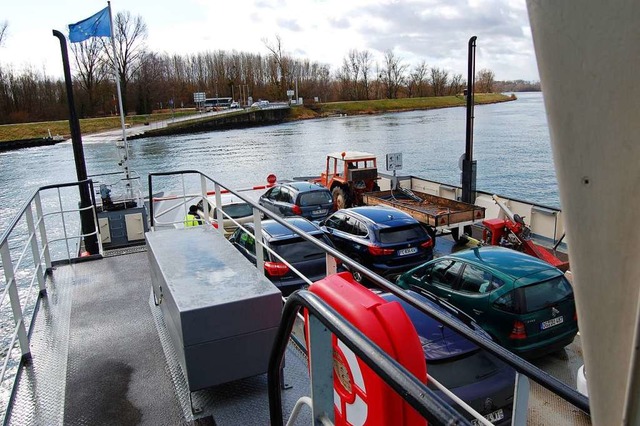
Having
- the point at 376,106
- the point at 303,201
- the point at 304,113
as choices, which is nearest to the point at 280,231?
the point at 303,201

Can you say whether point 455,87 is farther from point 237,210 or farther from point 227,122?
point 237,210

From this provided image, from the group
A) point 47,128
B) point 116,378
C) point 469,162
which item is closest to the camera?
point 116,378

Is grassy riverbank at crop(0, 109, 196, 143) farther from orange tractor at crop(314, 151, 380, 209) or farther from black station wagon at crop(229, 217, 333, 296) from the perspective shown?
black station wagon at crop(229, 217, 333, 296)

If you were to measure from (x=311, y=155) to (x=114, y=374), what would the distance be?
3701 centimetres

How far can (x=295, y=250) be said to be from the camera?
321 inches

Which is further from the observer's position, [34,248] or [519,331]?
[519,331]

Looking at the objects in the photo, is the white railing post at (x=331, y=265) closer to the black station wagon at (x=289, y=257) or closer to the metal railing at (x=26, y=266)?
the metal railing at (x=26, y=266)

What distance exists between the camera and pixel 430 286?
768cm

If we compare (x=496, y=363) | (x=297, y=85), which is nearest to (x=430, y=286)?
(x=496, y=363)

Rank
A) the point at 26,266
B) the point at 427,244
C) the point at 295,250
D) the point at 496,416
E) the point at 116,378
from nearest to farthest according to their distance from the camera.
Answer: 1. the point at 116,378
2. the point at 496,416
3. the point at 295,250
4. the point at 427,244
5. the point at 26,266

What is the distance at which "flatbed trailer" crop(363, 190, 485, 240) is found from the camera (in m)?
12.9

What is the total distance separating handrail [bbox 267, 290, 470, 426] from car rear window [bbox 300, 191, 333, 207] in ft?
39.1

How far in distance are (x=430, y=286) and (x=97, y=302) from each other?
470 centimetres

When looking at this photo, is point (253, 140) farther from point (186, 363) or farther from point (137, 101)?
point (186, 363)
